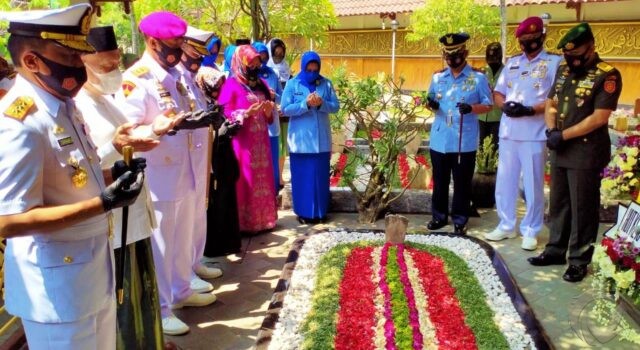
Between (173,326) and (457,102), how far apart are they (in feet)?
11.3

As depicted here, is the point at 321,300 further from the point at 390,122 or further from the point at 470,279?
the point at 390,122

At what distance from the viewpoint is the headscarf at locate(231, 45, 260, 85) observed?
4.88 m

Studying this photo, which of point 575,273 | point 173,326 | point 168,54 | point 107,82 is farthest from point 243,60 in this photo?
point 575,273

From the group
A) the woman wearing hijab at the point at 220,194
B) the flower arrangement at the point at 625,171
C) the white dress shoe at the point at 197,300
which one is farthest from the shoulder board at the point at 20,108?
the flower arrangement at the point at 625,171

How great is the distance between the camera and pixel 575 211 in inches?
167

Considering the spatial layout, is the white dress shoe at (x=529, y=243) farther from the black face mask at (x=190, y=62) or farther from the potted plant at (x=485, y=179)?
the black face mask at (x=190, y=62)

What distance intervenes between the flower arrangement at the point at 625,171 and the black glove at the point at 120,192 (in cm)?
437

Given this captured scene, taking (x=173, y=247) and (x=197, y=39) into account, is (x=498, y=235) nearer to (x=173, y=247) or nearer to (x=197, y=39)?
(x=173, y=247)

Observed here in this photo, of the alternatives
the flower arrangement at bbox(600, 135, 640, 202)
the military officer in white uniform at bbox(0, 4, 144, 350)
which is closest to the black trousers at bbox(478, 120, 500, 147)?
the flower arrangement at bbox(600, 135, 640, 202)

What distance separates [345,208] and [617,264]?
327 centimetres

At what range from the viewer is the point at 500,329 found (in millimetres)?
3279

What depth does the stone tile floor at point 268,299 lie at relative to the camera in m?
3.46

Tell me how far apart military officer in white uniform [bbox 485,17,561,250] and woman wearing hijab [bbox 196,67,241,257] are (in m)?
2.64

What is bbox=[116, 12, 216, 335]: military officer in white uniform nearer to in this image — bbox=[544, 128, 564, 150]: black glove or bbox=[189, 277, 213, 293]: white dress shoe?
bbox=[189, 277, 213, 293]: white dress shoe
